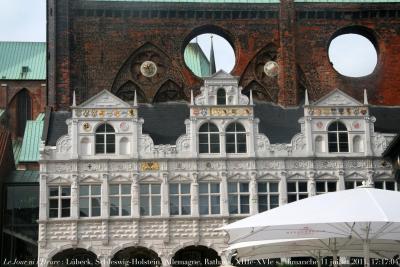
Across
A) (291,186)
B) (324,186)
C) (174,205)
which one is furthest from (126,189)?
(324,186)

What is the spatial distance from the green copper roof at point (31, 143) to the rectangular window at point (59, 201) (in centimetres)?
→ 1678

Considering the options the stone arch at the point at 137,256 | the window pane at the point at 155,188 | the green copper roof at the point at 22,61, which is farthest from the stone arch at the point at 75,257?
the green copper roof at the point at 22,61

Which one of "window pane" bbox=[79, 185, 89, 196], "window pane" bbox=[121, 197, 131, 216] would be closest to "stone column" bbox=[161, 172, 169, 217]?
"window pane" bbox=[121, 197, 131, 216]

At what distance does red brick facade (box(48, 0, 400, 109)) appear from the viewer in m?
56.0

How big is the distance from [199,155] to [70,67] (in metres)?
12.5

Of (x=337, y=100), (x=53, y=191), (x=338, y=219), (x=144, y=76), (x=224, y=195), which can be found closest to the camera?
(x=338, y=219)

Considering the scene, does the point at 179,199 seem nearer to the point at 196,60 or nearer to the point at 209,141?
the point at 209,141

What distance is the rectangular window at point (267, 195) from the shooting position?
152 feet

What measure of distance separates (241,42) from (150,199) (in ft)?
49.7

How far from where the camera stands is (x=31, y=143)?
63.3 m

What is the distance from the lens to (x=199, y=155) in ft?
152

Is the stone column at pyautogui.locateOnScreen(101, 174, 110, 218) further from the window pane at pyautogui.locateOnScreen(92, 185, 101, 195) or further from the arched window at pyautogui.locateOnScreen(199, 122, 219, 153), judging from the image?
the arched window at pyautogui.locateOnScreen(199, 122, 219, 153)

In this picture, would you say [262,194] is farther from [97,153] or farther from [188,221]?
[97,153]

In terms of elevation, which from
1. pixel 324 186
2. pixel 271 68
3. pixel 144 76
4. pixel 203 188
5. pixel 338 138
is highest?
pixel 271 68
